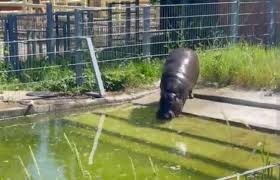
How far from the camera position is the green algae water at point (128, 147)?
7270 millimetres

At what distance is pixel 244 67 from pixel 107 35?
258 centimetres

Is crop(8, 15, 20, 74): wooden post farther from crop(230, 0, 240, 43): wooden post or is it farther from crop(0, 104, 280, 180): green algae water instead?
crop(230, 0, 240, 43): wooden post

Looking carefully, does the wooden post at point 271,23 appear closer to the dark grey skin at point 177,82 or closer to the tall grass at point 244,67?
the tall grass at point 244,67

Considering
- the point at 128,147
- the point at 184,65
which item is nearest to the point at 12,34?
the point at 184,65

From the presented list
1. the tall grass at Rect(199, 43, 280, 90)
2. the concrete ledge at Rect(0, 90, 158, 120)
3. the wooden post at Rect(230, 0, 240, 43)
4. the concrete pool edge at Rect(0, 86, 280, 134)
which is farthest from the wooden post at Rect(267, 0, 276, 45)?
the concrete ledge at Rect(0, 90, 158, 120)

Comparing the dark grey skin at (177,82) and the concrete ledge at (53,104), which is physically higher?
the dark grey skin at (177,82)

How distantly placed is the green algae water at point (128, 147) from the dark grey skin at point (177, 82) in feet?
0.64

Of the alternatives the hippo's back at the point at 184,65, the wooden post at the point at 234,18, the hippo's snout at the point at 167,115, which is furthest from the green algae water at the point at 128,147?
the wooden post at the point at 234,18

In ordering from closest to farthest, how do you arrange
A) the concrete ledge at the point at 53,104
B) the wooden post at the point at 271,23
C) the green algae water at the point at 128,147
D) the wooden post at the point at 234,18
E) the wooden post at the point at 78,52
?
the green algae water at the point at 128,147, the concrete ledge at the point at 53,104, the wooden post at the point at 78,52, the wooden post at the point at 234,18, the wooden post at the point at 271,23

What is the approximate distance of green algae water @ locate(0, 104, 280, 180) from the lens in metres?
7.27

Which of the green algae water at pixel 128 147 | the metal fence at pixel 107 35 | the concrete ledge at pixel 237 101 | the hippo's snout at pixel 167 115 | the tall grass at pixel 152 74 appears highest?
the metal fence at pixel 107 35

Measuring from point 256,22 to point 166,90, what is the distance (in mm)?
5794

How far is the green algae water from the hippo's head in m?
0.13

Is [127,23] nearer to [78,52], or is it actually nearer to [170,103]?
[78,52]
